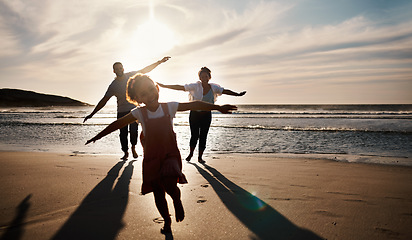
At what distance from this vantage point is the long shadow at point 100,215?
242 centimetres

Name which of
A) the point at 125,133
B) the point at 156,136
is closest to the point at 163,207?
the point at 156,136

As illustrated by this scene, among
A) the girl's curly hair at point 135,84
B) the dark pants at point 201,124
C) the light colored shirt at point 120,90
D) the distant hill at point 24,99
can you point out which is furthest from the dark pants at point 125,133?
the distant hill at point 24,99

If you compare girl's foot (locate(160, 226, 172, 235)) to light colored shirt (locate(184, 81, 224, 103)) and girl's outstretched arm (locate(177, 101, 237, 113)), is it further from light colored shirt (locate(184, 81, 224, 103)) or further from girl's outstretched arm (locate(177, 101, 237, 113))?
light colored shirt (locate(184, 81, 224, 103))

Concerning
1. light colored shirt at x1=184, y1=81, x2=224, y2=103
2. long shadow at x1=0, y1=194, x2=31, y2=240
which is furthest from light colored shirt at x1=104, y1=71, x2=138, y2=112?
long shadow at x1=0, y1=194, x2=31, y2=240

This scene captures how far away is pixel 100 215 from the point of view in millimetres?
2855

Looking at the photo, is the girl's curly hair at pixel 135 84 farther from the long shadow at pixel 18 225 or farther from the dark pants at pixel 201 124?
the dark pants at pixel 201 124

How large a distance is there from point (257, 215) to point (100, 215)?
153 cm

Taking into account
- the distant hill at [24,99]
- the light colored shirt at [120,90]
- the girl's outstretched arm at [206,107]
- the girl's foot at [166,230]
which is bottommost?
the girl's foot at [166,230]

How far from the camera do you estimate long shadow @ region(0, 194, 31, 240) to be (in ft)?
7.78

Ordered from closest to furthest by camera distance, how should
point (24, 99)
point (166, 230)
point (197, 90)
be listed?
1. point (166, 230)
2. point (197, 90)
3. point (24, 99)

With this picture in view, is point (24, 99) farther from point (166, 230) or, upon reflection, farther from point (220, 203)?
point (166, 230)

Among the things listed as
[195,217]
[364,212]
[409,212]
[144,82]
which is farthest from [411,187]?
[144,82]

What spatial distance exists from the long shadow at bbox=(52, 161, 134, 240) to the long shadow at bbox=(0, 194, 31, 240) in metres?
0.33

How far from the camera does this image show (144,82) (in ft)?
8.17
